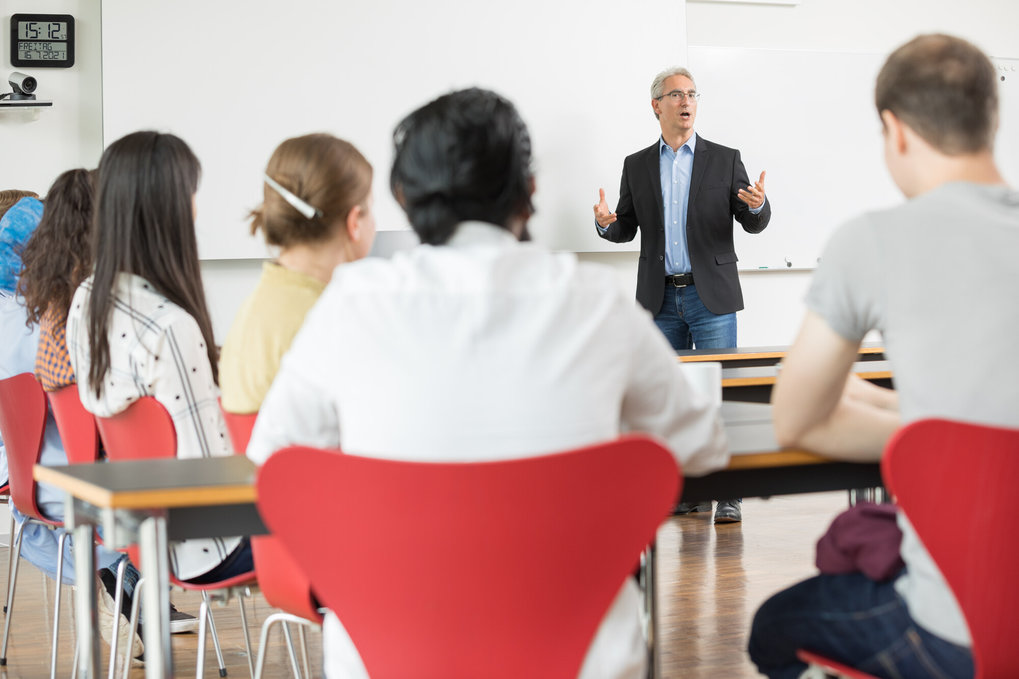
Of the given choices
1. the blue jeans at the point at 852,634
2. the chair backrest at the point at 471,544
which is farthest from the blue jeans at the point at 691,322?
the chair backrest at the point at 471,544

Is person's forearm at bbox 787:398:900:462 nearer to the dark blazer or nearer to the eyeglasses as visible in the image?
the dark blazer

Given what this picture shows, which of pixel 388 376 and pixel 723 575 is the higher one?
pixel 388 376

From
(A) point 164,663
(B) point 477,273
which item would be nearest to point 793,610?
(B) point 477,273

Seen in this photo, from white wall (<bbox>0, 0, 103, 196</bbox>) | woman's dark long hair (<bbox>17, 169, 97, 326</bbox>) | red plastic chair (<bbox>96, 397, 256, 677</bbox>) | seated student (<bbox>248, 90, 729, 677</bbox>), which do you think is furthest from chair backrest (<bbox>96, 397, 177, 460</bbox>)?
white wall (<bbox>0, 0, 103, 196</bbox>)

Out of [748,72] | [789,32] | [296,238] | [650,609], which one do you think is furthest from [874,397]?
[789,32]

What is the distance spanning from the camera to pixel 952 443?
3.74 feet

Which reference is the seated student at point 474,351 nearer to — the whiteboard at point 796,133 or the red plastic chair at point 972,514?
the red plastic chair at point 972,514

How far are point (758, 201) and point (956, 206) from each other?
3.31m

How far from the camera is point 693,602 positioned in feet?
10.8

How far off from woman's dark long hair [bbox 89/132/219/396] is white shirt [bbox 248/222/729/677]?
1108 millimetres

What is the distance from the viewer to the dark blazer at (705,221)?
4535 millimetres

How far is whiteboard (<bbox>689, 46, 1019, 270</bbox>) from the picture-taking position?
5551mm

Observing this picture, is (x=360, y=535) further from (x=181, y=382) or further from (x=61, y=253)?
(x=61, y=253)

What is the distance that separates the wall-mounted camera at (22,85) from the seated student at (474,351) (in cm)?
398
